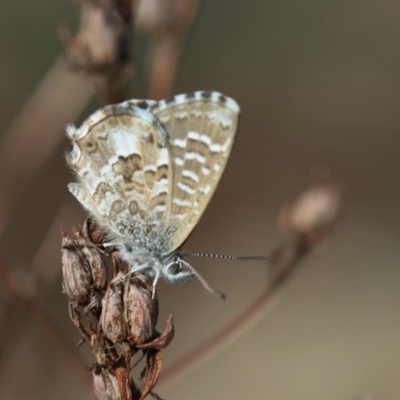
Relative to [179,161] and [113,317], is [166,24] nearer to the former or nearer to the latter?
[179,161]

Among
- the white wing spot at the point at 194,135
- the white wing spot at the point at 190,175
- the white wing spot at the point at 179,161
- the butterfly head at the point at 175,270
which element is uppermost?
the white wing spot at the point at 194,135

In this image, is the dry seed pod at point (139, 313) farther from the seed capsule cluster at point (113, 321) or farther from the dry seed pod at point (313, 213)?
the dry seed pod at point (313, 213)

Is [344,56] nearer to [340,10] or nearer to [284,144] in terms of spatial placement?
[340,10]

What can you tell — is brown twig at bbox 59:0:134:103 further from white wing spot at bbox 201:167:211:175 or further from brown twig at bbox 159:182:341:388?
brown twig at bbox 159:182:341:388

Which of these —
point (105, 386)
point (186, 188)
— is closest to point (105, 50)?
point (186, 188)

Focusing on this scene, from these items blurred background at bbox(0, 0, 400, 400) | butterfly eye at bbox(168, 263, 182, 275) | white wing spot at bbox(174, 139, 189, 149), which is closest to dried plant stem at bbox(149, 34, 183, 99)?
white wing spot at bbox(174, 139, 189, 149)

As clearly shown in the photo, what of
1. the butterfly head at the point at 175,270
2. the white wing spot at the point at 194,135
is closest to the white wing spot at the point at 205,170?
the white wing spot at the point at 194,135

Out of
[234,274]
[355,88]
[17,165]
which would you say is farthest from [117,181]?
[355,88]
